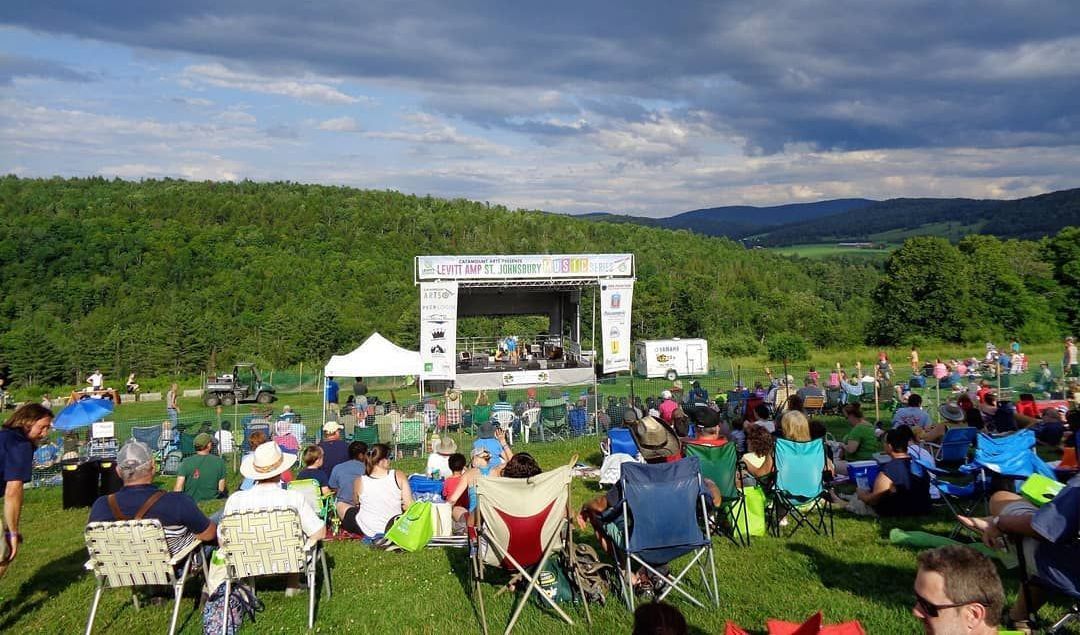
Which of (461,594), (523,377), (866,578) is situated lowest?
(523,377)

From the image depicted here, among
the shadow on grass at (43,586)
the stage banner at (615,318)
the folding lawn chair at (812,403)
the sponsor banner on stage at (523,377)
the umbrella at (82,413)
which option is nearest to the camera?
the shadow on grass at (43,586)

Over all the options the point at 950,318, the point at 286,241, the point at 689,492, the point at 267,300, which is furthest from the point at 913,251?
the point at 286,241

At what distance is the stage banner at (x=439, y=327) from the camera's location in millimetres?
22641

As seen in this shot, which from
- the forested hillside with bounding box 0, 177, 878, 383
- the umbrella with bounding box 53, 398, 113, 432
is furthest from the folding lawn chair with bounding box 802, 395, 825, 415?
the forested hillside with bounding box 0, 177, 878, 383

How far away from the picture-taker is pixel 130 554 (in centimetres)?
370

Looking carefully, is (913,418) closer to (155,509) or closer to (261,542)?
(261,542)

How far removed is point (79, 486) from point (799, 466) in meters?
7.48

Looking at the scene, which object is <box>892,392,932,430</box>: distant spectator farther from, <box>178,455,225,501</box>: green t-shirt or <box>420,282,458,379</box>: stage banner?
<box>420,282,458,379</box>: stage banner

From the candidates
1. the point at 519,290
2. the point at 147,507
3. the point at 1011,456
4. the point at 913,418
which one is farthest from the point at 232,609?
the point at 519,290

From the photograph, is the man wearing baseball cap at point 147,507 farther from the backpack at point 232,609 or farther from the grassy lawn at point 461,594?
the grassy lawn at point 461,594

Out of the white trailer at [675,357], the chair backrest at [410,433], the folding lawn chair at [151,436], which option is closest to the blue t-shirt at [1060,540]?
the chair backrest at [410,433]

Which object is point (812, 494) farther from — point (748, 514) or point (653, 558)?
point (653, 558)

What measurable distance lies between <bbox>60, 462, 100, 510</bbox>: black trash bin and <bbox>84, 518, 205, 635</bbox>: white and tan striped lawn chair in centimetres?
496

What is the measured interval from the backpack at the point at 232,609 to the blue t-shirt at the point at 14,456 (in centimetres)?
132
